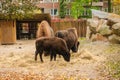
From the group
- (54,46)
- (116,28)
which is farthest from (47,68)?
(116,28)

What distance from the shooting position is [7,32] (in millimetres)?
29922

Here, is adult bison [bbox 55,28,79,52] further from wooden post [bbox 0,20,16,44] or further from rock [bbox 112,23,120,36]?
wooden post [bbox 0,20,16,44]

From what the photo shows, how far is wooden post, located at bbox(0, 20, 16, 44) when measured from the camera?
1174 inches

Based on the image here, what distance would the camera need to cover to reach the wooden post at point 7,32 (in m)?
29.8

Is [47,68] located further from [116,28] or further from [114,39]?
[114,39]

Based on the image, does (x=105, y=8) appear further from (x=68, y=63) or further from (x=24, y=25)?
(x=68, y=63)

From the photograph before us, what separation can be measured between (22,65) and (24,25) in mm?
21755

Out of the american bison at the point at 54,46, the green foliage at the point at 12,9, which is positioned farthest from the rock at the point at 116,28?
the american bison at the point at 54,46

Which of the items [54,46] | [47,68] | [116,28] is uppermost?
[54,46]

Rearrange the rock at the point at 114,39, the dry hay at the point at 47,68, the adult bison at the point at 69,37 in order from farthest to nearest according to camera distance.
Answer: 1. the rock at the point at 114,39
2. the adult bison at the point at 69,37
3. the dry hay at the point at 47,68

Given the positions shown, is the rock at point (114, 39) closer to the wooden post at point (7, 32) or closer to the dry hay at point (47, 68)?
the wooden post at point (7, 32)

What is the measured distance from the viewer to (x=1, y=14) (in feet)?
97.7

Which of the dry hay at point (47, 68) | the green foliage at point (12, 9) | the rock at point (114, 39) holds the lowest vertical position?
the rock at point (114, 39)

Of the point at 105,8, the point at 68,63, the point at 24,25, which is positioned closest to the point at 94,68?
the point at 68,63
